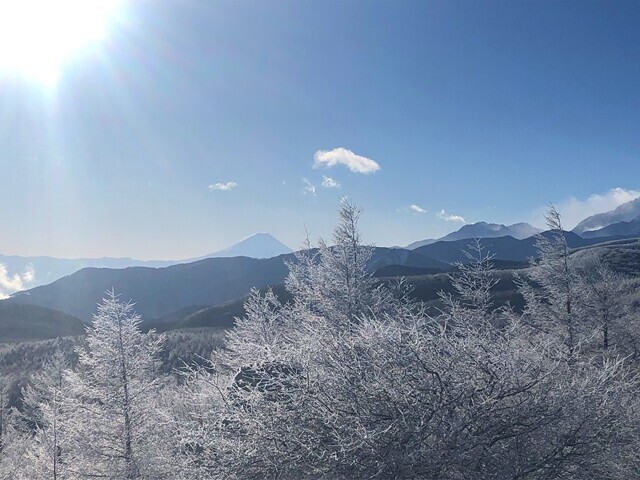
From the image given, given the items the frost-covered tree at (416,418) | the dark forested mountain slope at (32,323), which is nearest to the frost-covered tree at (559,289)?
the frost-covered tree at (416,418)

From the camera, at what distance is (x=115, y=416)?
16109mm

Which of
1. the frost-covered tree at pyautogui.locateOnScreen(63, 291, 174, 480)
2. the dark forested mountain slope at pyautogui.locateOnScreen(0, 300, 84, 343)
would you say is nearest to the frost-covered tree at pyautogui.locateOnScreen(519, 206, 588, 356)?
the frost-covered tree at pyautogui.locateOnScreen(63, 291, 174, 480)

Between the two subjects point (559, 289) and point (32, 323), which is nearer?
point (559, 289)

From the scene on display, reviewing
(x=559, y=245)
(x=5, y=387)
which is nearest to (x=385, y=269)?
(x=5, y=387)

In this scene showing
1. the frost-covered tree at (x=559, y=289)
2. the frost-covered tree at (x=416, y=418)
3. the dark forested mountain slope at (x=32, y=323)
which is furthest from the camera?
the dark forested mountain slope at (x=32, y=323)

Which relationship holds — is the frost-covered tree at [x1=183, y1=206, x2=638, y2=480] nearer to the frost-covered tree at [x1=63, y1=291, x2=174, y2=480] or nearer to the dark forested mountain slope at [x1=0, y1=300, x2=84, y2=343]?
the frost-covered tree at [x1=63, y1=291, x2=174, y2=480]

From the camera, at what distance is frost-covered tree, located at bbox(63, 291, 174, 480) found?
620 inches

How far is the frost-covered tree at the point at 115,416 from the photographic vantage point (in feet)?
51.7

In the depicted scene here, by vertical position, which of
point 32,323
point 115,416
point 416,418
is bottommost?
point 32,323

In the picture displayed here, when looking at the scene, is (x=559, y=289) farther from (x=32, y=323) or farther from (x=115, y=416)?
(x=32, y=323)

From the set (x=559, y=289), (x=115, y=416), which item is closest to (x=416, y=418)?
(x=115, y=416)

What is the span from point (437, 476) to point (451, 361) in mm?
1427

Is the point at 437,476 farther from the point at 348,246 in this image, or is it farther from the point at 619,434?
the point at 348,246

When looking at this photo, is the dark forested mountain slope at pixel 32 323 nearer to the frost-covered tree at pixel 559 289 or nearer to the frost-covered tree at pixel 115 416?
the frost-covered tree at pixel 115 416
